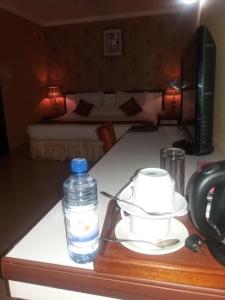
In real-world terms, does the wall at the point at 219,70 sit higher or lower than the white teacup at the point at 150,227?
higher

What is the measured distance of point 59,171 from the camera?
12.2 feet

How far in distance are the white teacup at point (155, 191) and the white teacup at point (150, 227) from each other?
1.1 inches

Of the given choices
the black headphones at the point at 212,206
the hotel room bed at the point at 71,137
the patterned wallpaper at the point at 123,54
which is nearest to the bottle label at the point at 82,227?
the black headphones at the point at 212,206

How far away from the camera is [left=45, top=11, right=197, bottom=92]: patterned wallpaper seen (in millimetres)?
5156

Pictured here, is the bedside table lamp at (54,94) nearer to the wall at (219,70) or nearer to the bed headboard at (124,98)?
the bed headboard at (124,98)

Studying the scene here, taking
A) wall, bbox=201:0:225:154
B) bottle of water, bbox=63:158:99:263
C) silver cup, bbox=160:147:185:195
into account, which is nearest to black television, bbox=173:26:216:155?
wall, bbox=201:0:225:154

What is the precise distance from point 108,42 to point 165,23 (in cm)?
122

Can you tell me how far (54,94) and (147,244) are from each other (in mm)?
5656

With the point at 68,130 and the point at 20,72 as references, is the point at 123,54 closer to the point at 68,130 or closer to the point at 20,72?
the point at 20,72

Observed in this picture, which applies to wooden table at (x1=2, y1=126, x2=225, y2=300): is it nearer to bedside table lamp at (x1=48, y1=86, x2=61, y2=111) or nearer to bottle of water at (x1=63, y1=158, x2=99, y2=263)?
bottle of water at (x1=63, y1=158, x2=99, y2=263)

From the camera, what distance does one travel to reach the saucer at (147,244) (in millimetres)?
566

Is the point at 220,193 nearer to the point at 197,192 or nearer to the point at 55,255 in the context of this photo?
the point at 197,192

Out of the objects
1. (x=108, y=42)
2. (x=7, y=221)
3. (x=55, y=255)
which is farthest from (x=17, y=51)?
(x=55, y=255)

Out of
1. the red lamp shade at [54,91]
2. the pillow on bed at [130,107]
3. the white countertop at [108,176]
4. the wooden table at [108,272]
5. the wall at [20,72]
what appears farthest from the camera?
the red lamp shade at [54,91]
